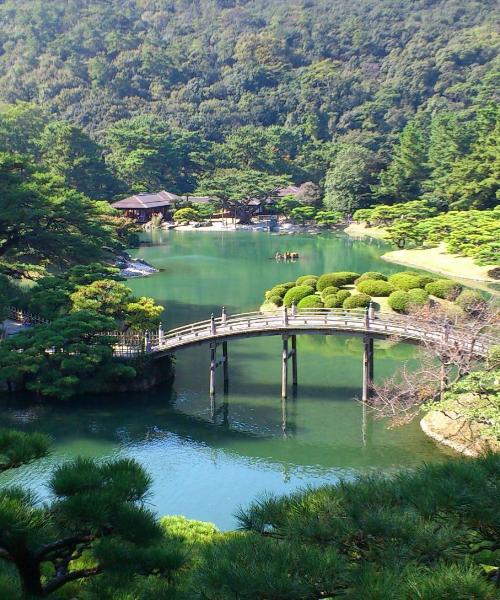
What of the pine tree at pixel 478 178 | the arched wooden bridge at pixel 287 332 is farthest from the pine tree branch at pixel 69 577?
the pine tree at pixel 478 178

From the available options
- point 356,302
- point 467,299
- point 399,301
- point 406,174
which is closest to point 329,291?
point 356,302

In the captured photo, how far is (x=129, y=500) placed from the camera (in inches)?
260

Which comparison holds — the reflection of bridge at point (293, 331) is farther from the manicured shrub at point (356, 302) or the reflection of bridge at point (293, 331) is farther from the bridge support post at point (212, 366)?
the manicured shrub at point (356, 302)

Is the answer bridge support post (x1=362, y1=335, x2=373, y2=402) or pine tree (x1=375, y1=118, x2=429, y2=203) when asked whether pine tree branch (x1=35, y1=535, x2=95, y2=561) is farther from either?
pine tree (x1=375, y1=118, x2=429, y2=203)

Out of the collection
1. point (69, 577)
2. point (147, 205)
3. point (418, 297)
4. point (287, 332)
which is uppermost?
point (147, 205)

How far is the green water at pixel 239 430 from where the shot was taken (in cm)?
1883

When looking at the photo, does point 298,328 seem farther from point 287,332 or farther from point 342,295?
point 342,295

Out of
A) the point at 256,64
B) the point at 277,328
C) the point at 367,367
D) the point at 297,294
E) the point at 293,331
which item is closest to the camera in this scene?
the point at 367,367

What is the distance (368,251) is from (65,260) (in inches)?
1247

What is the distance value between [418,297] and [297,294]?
6.31m

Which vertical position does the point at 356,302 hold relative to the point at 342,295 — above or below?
below

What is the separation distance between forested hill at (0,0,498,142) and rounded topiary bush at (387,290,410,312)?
196 ft

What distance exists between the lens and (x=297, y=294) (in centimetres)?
3750

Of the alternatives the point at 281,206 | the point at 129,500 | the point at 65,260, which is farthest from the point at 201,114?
the point at 129,500
